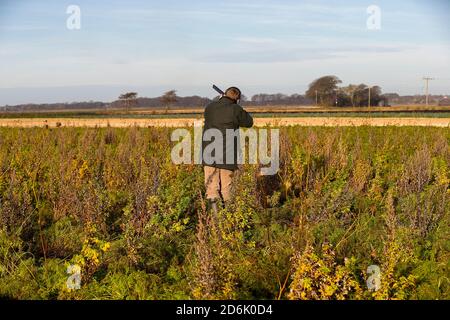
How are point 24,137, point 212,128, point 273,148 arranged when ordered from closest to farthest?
point 212,128 < point 273,148 < point 24,137

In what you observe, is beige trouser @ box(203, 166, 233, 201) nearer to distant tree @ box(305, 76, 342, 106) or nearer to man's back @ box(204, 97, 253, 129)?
man's back @ box(204, 97, 253, 129)

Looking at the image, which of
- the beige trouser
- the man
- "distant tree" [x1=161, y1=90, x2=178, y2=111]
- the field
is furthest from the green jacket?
"distant tree" [x1=161, y1=90, x2=178, y2=111]

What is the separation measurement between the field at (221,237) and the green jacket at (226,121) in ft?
1.02

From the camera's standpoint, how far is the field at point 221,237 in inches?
201

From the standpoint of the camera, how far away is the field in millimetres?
5094

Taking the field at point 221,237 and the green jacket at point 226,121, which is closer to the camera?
the field at point 221,237

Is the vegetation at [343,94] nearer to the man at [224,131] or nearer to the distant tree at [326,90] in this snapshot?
the distant tree at [326,90]

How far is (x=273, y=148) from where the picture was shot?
10.8 m

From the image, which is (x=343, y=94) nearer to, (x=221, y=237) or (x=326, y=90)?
(x=326, y=90)

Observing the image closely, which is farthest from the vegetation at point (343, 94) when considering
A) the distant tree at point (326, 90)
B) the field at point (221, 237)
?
the field at point (221, 237)

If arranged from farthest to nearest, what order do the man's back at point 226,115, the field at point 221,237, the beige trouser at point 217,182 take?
the beige trouser at point 217,182, the man's back at point 226,115, the field at point 221,237
